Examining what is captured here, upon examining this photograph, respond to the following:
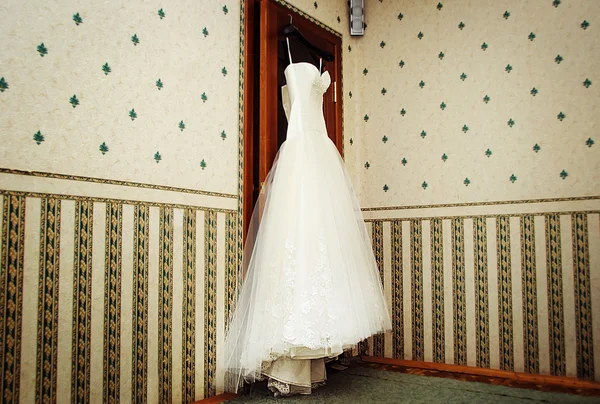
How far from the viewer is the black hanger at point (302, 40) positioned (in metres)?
2.80

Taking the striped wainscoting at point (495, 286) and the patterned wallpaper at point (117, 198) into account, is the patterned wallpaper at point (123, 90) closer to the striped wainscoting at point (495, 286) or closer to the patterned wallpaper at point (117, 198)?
the patterned wallpaper at point (117, 198)

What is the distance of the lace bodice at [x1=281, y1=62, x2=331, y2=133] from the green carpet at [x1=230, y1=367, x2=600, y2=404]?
1.45 meters

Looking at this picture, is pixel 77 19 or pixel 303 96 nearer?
pixel 77 19

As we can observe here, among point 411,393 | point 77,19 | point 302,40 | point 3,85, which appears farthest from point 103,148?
point 411,393

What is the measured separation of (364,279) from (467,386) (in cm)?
86

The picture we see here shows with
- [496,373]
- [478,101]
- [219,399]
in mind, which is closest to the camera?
[219,399]

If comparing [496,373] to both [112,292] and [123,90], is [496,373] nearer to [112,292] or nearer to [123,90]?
[112,292]

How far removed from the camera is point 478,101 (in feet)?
10.0

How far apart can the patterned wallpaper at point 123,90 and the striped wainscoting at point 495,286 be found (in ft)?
4.65

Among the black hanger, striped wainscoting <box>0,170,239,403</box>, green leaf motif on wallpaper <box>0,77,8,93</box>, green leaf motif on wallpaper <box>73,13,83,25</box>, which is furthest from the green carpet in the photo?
the black hanger

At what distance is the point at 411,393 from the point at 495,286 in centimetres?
90

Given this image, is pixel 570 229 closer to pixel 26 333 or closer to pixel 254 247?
pixel 254 247

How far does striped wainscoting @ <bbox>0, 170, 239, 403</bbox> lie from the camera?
1.70 m

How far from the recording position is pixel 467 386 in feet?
8.59
